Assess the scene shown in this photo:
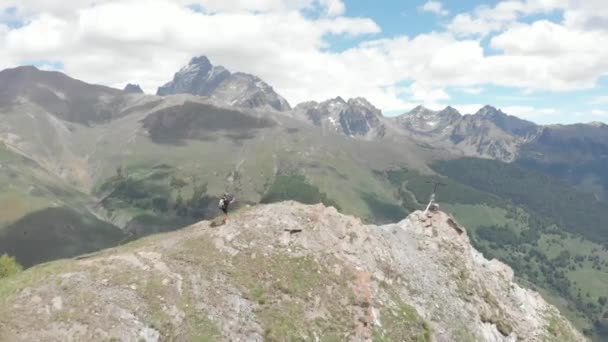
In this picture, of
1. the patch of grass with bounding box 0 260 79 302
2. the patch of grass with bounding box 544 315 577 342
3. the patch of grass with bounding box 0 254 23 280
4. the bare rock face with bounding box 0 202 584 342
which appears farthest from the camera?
the patch of grass with bounding box 0 254 23 280

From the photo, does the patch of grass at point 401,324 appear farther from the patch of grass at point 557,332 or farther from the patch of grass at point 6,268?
the patch of grass at point 6,268

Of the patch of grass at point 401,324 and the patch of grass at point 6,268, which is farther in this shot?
the patch of grass at point 6,268

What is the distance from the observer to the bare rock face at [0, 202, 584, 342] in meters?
45.7

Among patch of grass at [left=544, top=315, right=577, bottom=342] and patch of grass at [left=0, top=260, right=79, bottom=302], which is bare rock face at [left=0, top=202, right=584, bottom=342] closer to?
patch of grass at [left=0, top=260, right=79, bottom=302]

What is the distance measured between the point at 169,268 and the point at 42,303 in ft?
42.1

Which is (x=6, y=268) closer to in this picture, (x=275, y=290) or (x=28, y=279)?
(x=28, y=279)

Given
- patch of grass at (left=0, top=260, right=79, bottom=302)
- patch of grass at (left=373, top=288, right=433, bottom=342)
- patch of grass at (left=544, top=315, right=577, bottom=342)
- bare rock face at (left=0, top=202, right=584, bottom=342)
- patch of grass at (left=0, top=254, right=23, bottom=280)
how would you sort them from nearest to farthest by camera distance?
1. patch of grass at (left=0, top=260, right=79, bottom=302)
2. bare rock face at (left=0, top=202, right=584, bottom=342)
3. patch of grass at (left=373, top=288, right=433, bottom=342)
4. patch of grass at (left=544, top=315, right=577, bottom=342)
5. patch of grass at (left=0, top=254, right=23, bottom=280)

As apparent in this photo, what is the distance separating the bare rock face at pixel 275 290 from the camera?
150ft

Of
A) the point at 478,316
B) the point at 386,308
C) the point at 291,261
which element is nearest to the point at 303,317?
the point at 291,261

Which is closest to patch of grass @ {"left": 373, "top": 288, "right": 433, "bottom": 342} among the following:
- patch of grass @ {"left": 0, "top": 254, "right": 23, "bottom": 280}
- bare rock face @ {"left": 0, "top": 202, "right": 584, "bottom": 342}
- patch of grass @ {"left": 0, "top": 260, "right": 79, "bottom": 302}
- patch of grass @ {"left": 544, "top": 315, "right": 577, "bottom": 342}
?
bare rock face @ {"left": 0, "top": 202, "right": 584, "bottom": 342}

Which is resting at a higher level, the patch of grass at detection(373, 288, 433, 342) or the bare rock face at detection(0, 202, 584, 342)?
the bare rock face at detection(0, 202, 584, 342)

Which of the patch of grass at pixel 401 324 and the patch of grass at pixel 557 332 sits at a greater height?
the patch of grass at pixel 401 324

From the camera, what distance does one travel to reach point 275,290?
180 feet

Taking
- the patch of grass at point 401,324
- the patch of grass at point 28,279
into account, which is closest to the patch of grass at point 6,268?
the patch of grass at point 28,279
